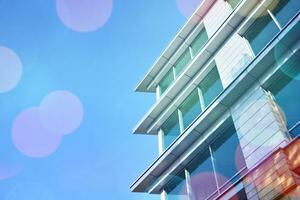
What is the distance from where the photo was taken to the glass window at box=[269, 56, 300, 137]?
12143 mm

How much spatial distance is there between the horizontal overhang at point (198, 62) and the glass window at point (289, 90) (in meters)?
4.73

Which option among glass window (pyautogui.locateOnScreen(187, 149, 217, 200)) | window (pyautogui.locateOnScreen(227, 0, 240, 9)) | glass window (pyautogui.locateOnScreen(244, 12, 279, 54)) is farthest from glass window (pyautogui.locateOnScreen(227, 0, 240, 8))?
glass window (pyautogui.locateOnScreen(187, 149, 217, 200))

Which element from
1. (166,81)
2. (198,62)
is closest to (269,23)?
(198,62)

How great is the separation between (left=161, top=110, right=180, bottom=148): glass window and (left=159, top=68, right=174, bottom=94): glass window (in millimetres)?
3323

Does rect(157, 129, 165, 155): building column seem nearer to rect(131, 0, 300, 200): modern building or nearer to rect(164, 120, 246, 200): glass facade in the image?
rect(131, 0, 300, 200): modern building

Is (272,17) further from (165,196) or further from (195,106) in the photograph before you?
(165,196)

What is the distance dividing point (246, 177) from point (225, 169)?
92.0 inches

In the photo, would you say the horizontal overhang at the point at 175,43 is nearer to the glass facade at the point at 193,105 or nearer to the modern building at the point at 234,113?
the modern building at the point at 234,113

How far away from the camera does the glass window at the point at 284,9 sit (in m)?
14.5

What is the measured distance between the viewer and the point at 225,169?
14.0 m

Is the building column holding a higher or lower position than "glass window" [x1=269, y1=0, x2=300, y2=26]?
lower

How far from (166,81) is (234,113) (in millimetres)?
8979

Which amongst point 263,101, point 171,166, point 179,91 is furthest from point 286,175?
point 179,91

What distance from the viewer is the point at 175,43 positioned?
22.8 m
